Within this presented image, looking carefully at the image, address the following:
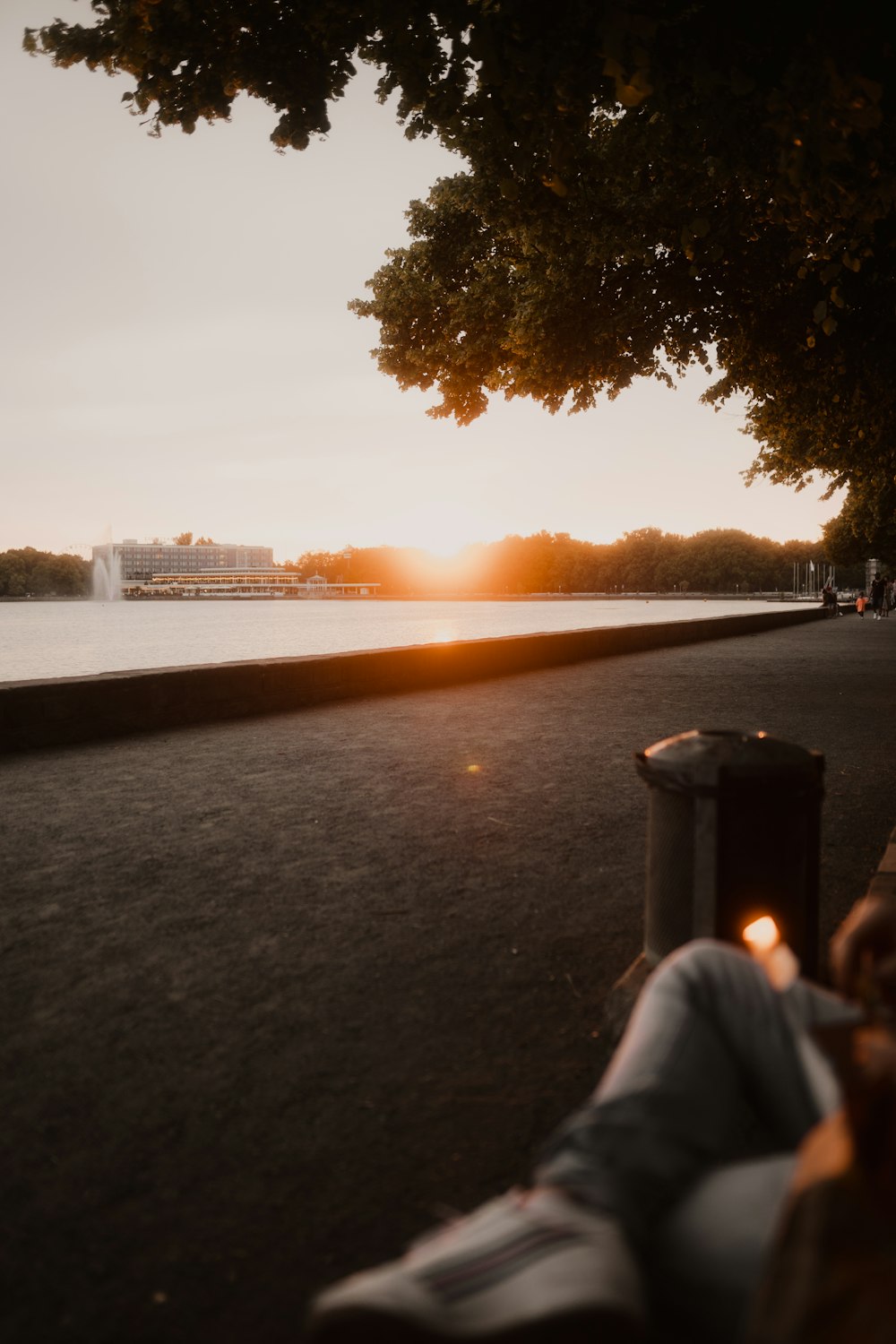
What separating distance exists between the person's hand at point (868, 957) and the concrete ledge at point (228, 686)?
7956 mm

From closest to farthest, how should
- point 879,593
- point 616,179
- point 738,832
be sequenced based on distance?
point 738,832 < point 616,179 < point 879,593

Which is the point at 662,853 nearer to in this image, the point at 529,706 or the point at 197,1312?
the point at 197,1312

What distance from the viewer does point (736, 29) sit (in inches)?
179

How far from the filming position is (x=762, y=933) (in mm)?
3053

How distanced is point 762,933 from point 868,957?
1.53 m

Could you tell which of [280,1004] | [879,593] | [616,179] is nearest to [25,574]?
[879,593]

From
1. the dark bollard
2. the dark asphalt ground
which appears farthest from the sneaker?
the dark bollard

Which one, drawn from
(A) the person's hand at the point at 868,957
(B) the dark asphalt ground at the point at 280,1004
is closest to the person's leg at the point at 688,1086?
(A) the person's hand at the point at 868,957

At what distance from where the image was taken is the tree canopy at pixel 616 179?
457 cm

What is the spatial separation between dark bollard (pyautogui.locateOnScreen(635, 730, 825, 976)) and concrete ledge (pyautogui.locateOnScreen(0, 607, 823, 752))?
6786mm

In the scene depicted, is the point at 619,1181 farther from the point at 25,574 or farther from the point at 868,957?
the point at 25,574

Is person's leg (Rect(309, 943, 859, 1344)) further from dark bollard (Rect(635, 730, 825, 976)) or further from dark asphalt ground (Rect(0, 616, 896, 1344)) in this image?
dark bollard (Rect(635, 730, 825, 976))

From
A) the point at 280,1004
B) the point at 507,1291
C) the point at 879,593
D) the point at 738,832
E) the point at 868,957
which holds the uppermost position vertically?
the point at 879,593

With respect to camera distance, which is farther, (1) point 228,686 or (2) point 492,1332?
(1) point 228,686
